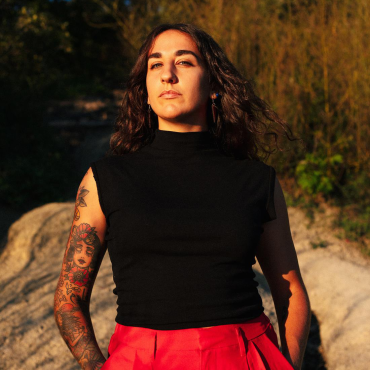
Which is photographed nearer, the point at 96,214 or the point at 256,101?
the point at 96,214

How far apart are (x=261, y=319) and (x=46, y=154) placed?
20.1 feet

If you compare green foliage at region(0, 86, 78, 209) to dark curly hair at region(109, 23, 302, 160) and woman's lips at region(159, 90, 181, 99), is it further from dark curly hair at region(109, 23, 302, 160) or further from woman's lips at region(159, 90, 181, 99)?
woman's lips at region(159, 90, 181, 99)

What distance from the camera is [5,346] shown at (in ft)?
11.5

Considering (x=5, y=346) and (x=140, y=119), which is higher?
(x=140, y=119)

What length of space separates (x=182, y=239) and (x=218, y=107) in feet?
2.58

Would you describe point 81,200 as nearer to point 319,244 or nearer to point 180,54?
point 180,54

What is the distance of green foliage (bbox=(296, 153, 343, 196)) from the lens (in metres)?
6.10

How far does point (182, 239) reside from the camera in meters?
1.55

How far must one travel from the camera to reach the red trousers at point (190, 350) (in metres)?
1.45

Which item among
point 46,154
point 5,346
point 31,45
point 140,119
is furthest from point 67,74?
point 140,119

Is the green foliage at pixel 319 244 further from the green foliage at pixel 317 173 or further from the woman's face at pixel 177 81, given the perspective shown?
the woman's face at pixel 177 81

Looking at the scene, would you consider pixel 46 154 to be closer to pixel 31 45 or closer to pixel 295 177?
pixel 31 45

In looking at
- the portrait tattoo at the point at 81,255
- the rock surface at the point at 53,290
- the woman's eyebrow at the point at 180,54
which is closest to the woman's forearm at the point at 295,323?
the portrait tattoo at the point at 81,255

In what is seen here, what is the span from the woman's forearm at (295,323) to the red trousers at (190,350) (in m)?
0.17
